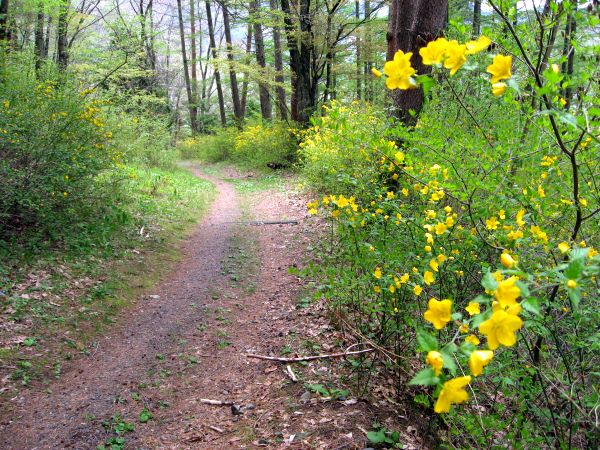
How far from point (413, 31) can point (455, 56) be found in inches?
190

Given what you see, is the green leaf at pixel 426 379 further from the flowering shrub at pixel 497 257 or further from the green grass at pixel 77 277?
the green grass at pixel 77 277

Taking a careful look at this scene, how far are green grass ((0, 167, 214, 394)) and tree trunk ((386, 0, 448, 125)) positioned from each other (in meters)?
4.11

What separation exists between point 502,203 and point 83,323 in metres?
4.19

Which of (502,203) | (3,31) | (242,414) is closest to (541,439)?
(502,203)

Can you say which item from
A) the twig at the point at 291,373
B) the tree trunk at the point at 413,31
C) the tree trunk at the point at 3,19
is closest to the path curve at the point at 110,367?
the twig at the point at 291,373

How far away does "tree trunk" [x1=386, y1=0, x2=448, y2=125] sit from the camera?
5.39 meters

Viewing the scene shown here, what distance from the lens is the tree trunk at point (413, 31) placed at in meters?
5.39

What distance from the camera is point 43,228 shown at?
5516 mm

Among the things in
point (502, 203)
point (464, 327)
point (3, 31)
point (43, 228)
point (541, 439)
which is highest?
point (3, 31)

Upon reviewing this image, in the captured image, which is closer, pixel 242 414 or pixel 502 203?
pixel 502 203

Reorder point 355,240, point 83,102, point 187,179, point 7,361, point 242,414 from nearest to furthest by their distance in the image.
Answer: point 355,240 → point 242,414 → point 7,361 → point 83,102 → point 187,179

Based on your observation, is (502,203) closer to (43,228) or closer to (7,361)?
(7,361)

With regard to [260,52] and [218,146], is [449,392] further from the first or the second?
[218,146]

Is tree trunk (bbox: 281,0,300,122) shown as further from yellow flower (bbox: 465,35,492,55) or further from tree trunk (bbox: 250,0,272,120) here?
yellow flower (bbox: 465,35,492,55)
